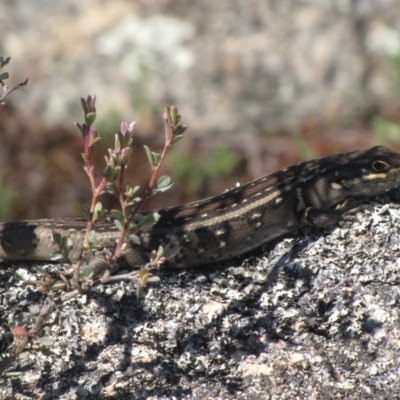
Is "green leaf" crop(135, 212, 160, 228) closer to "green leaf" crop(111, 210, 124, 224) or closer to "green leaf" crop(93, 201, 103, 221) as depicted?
"green leaf" crop(111, 210, 124, 224)

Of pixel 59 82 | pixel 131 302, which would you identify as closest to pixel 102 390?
pixel 131 302

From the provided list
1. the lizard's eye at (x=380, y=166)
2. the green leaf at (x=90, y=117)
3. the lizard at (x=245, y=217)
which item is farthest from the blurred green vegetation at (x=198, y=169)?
the green leaf at (x=90, y=117)

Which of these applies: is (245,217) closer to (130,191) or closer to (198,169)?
(130,191)

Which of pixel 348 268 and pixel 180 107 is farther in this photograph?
pixel 180 107

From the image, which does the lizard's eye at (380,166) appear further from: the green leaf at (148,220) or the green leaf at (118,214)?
the green leaf at (118,214)

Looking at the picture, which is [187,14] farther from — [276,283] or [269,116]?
[276,283]

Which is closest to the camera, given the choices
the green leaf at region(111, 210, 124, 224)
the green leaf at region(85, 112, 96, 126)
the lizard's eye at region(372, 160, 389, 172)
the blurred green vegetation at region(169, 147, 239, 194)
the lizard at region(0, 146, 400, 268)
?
the green leaf at region(85, 112, 96, 126)

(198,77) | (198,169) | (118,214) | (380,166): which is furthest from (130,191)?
(198,77)

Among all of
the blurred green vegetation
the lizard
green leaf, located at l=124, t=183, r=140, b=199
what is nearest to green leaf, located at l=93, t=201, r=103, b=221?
green leaf, located at l=124, t=183, r=140, b=199
